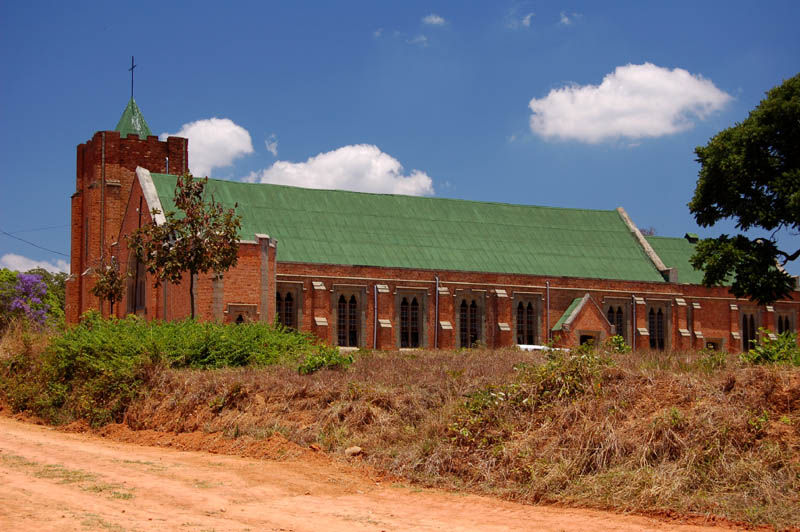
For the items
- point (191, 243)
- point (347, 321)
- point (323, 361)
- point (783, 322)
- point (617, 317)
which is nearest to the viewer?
point (323, 361)

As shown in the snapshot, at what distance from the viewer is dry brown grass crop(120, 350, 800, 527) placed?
11.3 meters

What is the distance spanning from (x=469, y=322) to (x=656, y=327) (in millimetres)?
12152

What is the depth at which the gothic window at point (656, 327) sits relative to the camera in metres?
47.6

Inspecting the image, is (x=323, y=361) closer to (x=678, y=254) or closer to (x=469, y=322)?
(x=469, y=322)

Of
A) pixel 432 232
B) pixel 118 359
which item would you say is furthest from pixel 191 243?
pixel 432 232

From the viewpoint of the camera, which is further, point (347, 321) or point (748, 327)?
point (748, 327)

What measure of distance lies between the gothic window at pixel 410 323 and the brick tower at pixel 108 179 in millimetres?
14666

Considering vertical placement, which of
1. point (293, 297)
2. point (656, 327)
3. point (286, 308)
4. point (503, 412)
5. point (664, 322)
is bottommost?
point (503, 412)

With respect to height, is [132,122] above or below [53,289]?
above

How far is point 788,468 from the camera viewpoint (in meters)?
11.3

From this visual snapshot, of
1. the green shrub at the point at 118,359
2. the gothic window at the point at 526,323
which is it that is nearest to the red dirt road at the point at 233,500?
the green shrub at the point at 118,359

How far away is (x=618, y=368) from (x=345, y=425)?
5.06 m

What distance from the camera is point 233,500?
11.1m

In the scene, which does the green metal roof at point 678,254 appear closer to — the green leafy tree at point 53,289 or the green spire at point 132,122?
the green spire at point 132,122
